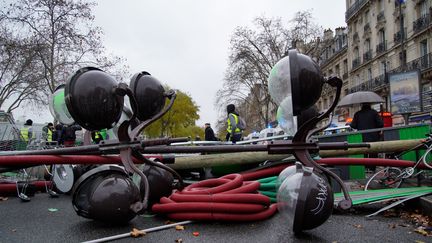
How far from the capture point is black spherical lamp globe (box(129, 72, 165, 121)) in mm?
4082

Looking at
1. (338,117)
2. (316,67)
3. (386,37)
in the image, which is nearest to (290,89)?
(316,67)

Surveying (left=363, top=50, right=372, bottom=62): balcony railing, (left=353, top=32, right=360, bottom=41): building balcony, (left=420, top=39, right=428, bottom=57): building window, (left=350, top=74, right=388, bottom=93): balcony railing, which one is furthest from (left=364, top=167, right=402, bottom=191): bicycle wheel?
(left=353, top=32, right=360, bottom=41): building balcony

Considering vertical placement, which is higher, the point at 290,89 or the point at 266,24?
the point at 266,24

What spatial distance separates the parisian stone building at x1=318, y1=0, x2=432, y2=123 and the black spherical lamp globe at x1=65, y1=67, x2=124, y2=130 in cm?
2244

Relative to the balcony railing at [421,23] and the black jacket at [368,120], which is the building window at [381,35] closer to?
the balcony railing at [421,23]

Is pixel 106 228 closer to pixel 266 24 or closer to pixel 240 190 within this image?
pixel 240 190

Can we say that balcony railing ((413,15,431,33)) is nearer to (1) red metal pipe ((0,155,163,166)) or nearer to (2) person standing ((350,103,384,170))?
(2) person standing ((350,103,384,170))

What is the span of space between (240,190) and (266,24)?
38.4 metres

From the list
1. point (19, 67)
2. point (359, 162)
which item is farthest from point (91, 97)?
point (19, 67)

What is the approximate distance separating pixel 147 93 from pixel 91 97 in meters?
0.90

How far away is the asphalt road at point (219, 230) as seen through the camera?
292cm

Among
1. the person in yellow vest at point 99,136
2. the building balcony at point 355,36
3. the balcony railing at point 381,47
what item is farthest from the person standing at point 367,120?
the building balcony at point 355,36

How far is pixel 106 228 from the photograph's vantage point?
131 inches

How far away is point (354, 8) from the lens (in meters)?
46.8
